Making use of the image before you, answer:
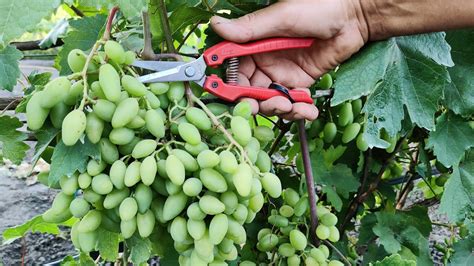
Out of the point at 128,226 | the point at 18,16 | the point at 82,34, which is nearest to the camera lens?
the point at 18,16

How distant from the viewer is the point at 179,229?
0.74m

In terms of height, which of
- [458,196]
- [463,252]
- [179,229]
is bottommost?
[463,252]

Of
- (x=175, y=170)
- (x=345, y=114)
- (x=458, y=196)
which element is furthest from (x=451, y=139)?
(x=175, y=170)

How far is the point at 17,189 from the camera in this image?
96.3 inches

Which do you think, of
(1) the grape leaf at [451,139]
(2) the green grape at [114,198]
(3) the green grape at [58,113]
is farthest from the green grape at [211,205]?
(1) the grape leaf at [451,139]

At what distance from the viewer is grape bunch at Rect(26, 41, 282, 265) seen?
70cm

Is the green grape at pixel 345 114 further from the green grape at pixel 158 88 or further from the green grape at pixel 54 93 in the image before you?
the green grape at pixel 54 93

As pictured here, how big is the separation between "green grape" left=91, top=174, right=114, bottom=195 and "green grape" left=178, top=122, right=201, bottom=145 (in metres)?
0.11

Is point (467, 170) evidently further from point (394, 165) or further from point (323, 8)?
point (323, 8)

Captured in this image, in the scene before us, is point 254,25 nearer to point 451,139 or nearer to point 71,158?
point 71,158

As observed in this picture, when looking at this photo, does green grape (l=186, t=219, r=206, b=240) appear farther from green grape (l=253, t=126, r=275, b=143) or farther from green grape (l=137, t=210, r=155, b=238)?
green grape (l=253, t=126, r=275, b=143)

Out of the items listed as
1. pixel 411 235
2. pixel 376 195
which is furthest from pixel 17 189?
pixel 411 235

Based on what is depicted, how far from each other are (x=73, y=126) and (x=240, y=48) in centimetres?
35

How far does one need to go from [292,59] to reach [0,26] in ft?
1.90
